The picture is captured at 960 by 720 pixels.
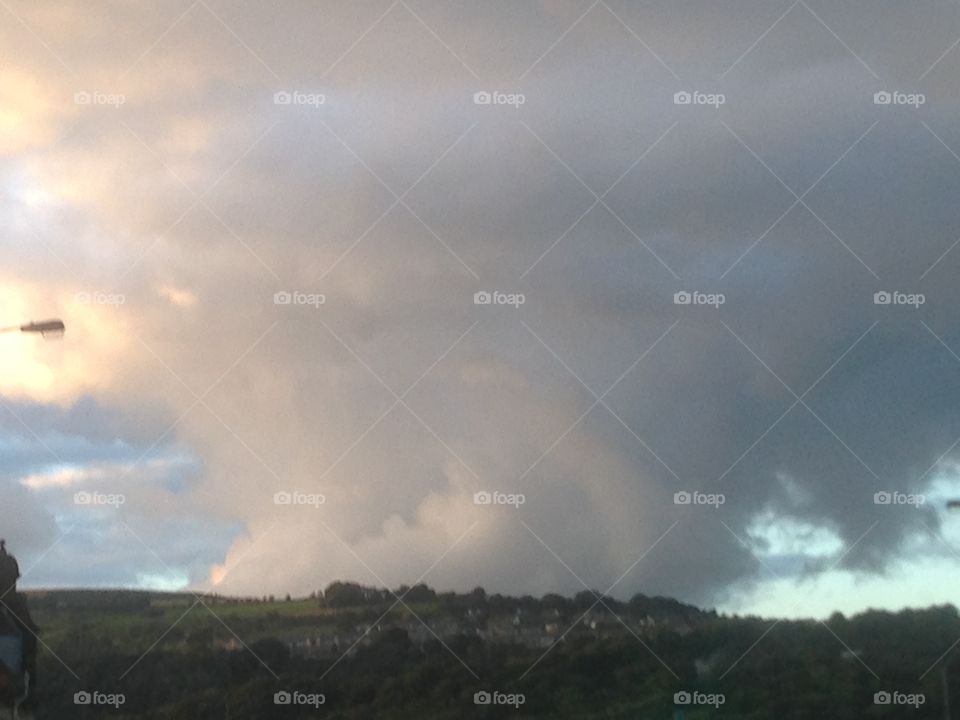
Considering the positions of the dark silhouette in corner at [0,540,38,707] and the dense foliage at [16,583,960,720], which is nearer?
the dense foliage at [16,583,960,720]

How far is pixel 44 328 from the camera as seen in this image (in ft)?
38.8

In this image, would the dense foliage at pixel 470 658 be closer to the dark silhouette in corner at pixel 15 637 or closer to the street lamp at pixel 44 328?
the dark silhouette in corner at pixel 15 637

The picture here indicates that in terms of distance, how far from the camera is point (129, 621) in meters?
12.2

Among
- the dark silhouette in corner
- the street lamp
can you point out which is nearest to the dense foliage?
the dark silhouette in corner

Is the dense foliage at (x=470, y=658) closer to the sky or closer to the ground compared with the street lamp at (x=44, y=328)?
closer to the ground

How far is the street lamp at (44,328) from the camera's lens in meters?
11.6

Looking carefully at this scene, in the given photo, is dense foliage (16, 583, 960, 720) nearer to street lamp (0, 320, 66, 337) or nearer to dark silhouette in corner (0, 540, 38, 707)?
dark silhouette in corner (0, 540, 38, 707)

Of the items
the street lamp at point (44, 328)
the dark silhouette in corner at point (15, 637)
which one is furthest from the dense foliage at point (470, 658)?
the street lamp at point (44, 328)

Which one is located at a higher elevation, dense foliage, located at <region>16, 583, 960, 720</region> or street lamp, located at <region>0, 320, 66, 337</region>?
street lamp, located at <region>0, 320, 66, 337</region>

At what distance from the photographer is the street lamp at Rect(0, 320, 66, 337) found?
38.2 feet

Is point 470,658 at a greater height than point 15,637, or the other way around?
point 15,637

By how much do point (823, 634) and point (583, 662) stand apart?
2.42 meters

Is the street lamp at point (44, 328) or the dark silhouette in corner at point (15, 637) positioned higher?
the street lamp at point (44, 328)

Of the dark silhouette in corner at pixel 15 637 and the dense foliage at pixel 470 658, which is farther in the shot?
the dark silhouette in corner at pixel 15 637
